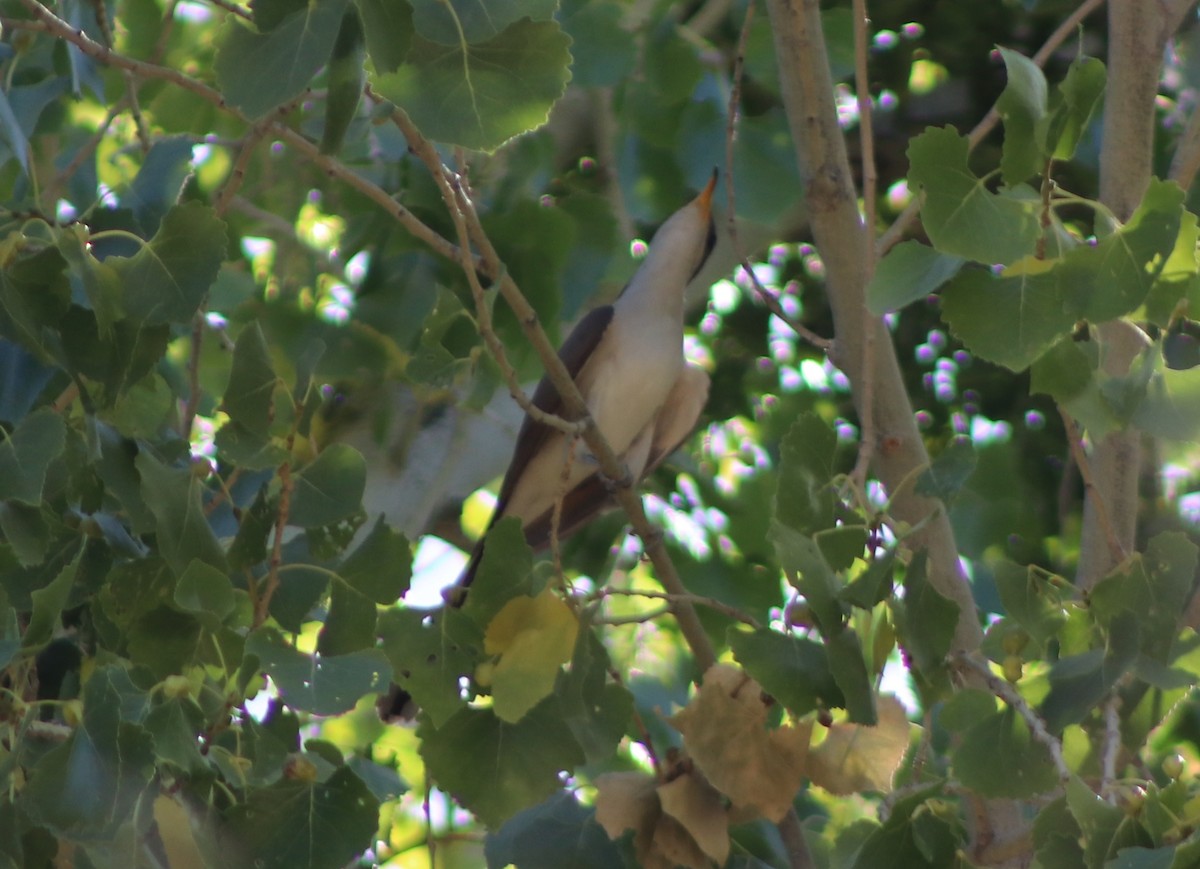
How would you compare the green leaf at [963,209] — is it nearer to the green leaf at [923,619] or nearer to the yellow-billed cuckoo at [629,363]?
the green leaf at [923,619]

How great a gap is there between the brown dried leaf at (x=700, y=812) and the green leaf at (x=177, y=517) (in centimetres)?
58

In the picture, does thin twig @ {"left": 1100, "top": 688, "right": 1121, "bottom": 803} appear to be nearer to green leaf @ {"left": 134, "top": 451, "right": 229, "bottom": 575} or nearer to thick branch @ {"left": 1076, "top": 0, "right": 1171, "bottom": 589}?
thick branch @ {"left": 1076, "top": 0, "right": 1171, "bottom": 589}

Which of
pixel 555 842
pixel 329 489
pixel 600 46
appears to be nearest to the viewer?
pixel 329 489

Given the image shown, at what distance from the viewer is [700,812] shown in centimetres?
172

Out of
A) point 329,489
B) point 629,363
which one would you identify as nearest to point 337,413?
point 629,363

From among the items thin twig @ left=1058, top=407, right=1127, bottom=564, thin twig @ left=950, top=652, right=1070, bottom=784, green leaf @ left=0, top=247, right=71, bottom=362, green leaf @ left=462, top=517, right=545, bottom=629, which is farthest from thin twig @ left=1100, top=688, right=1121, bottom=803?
green leaf @ left=0, top=247, right=71, bottom=362

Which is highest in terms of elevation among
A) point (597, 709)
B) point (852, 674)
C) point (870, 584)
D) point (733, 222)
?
point (870, 584)

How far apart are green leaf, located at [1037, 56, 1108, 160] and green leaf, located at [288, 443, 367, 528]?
0.81 metres

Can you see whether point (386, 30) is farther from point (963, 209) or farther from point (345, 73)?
point (963, 209)

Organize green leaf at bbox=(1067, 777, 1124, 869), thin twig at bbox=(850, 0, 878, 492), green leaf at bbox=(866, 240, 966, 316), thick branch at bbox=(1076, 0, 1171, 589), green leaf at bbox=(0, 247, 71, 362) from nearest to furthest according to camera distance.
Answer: green leaf at bbox=(1067, 777, 1124, 869) → green leaf at bbox=(866, 240, 966, 316) → green leaf at bbox=(0, 247, 71, 362) → thin twig at bbox=(850, 0, 878, 492) → thick branch at bbox=(1076, 0, 1171, 589)

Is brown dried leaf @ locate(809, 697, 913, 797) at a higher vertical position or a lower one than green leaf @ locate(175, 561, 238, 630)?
lower

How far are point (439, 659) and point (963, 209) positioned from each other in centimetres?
72

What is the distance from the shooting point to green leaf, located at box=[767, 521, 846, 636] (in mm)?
1372

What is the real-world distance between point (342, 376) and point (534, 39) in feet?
4.74
